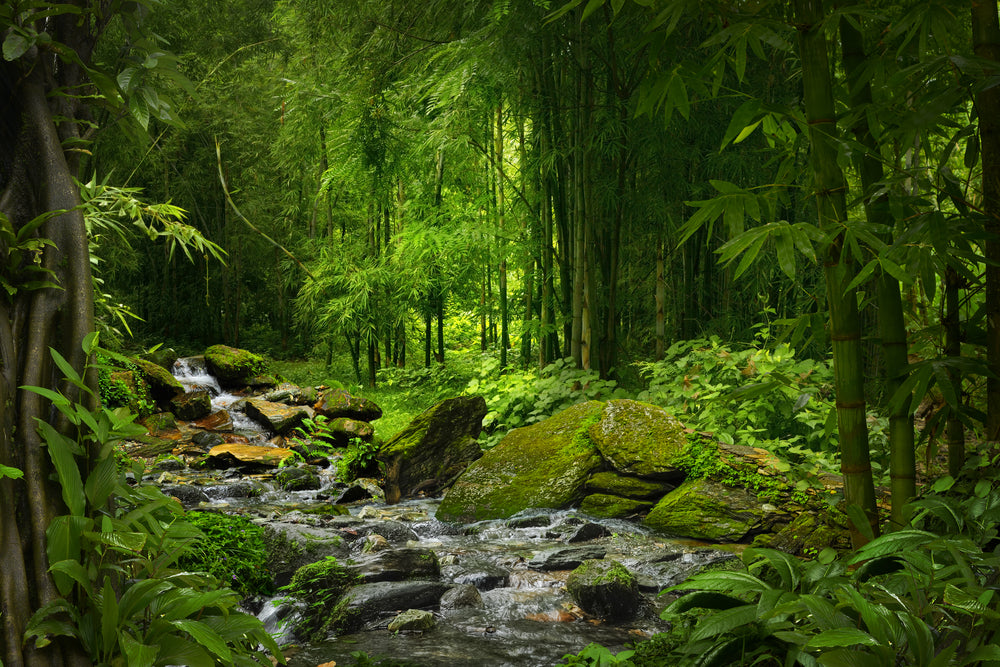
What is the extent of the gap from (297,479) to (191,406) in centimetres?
269

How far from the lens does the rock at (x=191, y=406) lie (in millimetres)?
7027

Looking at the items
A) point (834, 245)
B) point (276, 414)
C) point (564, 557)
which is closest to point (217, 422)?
point (276, 414)

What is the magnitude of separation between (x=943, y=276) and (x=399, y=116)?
6.09 m

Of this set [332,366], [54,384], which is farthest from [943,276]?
[332,366]

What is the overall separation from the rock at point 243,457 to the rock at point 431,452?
1211 mm

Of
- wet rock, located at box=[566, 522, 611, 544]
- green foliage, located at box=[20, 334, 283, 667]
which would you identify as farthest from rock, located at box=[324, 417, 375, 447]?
green foliage, located at box=[20, 334, 283, 667]

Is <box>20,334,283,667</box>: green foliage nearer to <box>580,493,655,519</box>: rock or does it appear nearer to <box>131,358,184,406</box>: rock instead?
<box>580,493,655,519</box>: rock

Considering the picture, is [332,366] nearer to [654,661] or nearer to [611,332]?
[611,332]

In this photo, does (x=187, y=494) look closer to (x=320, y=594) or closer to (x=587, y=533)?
(x=320, y=594)

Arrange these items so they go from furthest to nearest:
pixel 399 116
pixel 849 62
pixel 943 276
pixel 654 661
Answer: pixel 399 116 < pixel 654 661 < pixel 849 62 < pixel 943 276

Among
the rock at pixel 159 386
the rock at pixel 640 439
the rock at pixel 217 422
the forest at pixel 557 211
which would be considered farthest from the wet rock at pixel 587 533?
the rock at pixel 159 386

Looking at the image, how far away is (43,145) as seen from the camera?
4.07ft

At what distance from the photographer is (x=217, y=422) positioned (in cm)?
699

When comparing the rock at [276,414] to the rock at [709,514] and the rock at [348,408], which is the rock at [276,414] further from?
the rock at [709,514]
